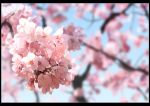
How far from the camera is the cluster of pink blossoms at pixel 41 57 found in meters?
2.82

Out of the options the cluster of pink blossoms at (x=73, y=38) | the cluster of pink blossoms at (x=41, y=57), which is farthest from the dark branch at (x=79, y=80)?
the cluster of pink blossoms at (x=41, y=57)

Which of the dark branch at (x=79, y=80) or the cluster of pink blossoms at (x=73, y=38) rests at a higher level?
the cluster of pink blossoms at (x=73, y=38)

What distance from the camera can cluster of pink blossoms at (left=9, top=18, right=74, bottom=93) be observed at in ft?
9.25

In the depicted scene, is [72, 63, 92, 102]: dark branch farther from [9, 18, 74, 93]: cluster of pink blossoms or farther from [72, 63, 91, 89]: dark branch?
[9, 18, 74, 93]: cluster of pink blossoms

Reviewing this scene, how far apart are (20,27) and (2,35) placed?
0.72 m

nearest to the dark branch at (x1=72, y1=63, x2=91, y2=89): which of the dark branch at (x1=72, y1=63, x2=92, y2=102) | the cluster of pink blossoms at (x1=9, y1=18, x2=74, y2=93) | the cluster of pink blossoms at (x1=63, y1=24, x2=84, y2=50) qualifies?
the dark branch at (x1=72, y1=63, x2=92, y2=102)

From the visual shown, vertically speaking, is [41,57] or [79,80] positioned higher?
[41,57]

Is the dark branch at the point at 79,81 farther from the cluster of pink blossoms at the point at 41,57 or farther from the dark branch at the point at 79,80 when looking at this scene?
the cluster of pink blossoms at the point at 41,57

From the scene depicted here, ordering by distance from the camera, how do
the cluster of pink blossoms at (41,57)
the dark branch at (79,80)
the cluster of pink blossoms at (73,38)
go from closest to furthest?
the cluster of pink blossoms at (41,57) → the cluster of pink blossoms at (73,38) → the dark branch at (79,80)

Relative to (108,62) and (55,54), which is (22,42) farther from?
(108,62)

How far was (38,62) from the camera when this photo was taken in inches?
108

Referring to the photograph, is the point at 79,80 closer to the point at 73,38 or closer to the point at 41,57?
the point at 73,38

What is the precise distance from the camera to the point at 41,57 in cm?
282

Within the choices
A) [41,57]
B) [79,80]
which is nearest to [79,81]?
[79,80]
